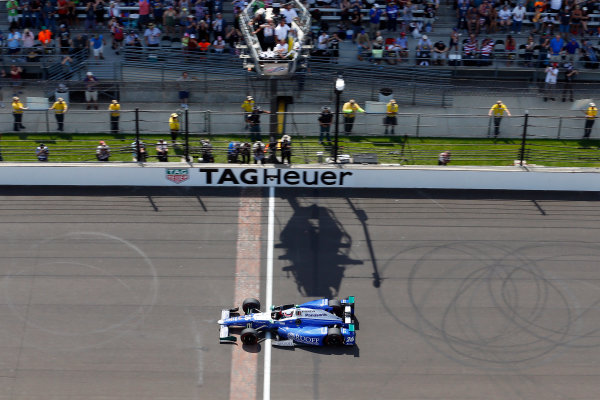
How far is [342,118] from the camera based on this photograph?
28531 millimetres

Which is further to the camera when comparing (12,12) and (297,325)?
(12,12)

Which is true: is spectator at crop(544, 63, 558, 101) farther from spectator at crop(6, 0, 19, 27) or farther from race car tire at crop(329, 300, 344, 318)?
spectator at crop(6, 0, 19, 27)

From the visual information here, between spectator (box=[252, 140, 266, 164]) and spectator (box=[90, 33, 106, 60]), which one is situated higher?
spectator (box=[90, 33, 106, 60])

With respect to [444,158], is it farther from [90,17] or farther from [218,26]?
[90,17]

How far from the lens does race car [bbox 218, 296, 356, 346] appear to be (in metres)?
18.6

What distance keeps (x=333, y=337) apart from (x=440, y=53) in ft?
54.4

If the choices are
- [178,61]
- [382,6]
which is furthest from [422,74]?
[178,61]

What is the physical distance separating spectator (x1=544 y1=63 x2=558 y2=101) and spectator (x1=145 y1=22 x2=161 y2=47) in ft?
48.9

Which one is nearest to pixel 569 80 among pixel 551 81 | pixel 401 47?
pixel 551 81

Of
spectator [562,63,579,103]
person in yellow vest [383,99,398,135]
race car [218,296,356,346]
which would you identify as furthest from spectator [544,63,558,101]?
race car [218,296,356,346]

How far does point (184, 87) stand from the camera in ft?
99.7

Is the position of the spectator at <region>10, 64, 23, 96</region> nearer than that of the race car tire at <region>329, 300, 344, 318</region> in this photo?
No

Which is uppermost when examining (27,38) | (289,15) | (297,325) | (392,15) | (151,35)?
(289,15)

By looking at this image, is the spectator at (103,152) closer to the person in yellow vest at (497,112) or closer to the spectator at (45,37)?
the spectator at (45,37)
